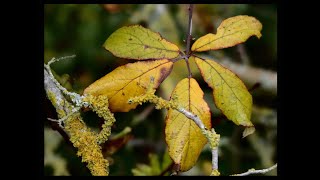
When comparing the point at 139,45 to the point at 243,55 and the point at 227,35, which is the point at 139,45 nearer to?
the point at 227,35

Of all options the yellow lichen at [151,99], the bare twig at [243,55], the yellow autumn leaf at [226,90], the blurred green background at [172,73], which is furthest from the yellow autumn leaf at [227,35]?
the bare twig at [243,55]

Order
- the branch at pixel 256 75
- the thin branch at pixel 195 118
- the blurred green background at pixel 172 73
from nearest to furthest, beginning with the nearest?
the thin branch at pixel 195 118 < the blurred green background at pixel 172 73 < the branch at pixel 256 75

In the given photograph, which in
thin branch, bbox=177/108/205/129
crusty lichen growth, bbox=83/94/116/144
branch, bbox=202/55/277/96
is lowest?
thin branch, bbox=177/108/205/129

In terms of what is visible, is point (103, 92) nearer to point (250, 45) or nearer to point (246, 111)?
point (246, 111)

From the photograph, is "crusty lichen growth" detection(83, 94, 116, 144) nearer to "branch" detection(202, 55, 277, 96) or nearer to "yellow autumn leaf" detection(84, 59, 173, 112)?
"yellow autumn leaf" detection(84, 59, 173, 112)

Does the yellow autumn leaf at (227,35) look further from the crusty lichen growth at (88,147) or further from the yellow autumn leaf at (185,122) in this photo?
the crusty lichen growth at (88,147)

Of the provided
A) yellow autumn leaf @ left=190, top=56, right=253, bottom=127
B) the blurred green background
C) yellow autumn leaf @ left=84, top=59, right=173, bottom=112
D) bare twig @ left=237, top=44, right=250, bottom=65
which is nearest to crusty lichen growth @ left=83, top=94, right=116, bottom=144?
yellow autumn leaf @ left=84, top=59, right=173, bottom=112
